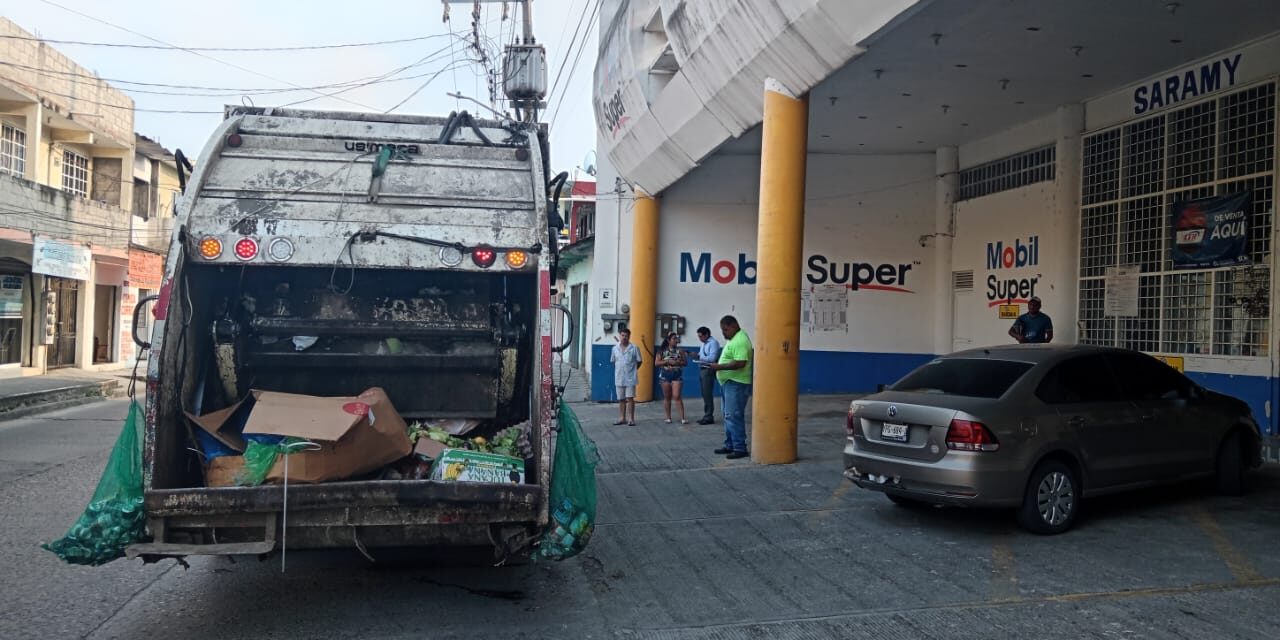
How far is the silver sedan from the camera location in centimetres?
716

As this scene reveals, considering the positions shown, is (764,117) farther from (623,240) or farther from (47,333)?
(47,333)

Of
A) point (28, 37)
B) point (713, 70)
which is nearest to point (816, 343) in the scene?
point (713, 70)

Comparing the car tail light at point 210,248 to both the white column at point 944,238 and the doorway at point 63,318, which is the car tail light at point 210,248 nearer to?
the white column at point 944,238

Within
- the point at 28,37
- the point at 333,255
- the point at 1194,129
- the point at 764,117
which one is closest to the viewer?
the point at 333,255

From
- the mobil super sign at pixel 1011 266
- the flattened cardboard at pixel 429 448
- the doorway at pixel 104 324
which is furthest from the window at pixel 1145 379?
the doorway at pixel 104 324

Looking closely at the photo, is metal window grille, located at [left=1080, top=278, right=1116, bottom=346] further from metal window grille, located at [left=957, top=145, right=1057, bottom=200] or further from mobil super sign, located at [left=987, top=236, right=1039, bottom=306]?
metal window grille, located at [left=957, top=145, right=1057, bottom=200]

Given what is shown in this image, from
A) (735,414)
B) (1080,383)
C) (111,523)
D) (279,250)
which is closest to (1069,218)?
(735,414)

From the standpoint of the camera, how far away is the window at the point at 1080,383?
7.55 meters

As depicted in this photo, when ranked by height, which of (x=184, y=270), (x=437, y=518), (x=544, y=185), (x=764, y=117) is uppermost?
(x=764, y=117)

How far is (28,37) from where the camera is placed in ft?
73.3

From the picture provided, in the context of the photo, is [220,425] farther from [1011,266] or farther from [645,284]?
[1011,266]

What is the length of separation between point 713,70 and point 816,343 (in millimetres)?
7629

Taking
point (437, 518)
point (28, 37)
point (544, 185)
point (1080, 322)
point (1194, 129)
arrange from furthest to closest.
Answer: point (28, 37)
point (1080, 322)
point (1194, 129)
point (544, 185)
point (437, 518)

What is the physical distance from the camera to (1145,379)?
26.7 feet
